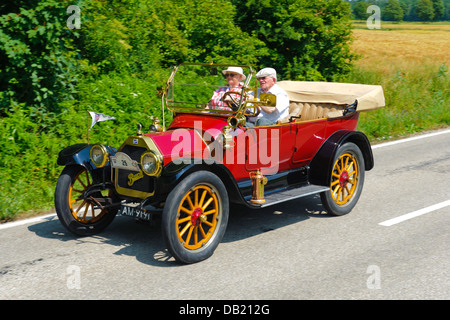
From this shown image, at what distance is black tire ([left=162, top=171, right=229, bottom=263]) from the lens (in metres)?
4.88

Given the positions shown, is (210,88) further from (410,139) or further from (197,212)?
(410,139)

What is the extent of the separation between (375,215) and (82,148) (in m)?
3.39

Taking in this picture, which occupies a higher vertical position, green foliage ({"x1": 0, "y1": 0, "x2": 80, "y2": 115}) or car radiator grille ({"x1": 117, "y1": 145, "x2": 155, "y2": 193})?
green foliage ({"x1": 0, "y1": 0, "x2": 80, "y2": 115})

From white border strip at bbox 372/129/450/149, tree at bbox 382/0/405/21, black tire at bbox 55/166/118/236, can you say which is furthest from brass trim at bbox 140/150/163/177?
tree at bbox 382/0/405/21

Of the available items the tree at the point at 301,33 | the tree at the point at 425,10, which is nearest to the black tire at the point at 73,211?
the tree at the point at 301,33

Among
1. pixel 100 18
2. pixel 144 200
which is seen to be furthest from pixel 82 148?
pixel 100 18

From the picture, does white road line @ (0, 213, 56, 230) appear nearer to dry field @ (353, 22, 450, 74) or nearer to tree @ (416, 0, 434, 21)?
dry field @ (353, 22, 450, 74)

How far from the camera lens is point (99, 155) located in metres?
5.63

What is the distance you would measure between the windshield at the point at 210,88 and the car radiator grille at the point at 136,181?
979mm

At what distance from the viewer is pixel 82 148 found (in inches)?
232

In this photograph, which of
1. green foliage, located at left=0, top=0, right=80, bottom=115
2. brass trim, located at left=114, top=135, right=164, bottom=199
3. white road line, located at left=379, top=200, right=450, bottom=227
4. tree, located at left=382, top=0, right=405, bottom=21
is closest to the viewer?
brass trim, located at left=114, top=135, right=164, bottom=199

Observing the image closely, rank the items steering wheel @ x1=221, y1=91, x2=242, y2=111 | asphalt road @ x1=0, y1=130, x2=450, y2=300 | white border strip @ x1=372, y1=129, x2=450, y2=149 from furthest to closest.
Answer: white border strip @ x1=372, y1=129, x2=450, y2=149 → steering wheel @ x1=221, y1=91, x2=242, y2=111 → asphalt road @ x1=0, y1=130, x2=450, y2=300
